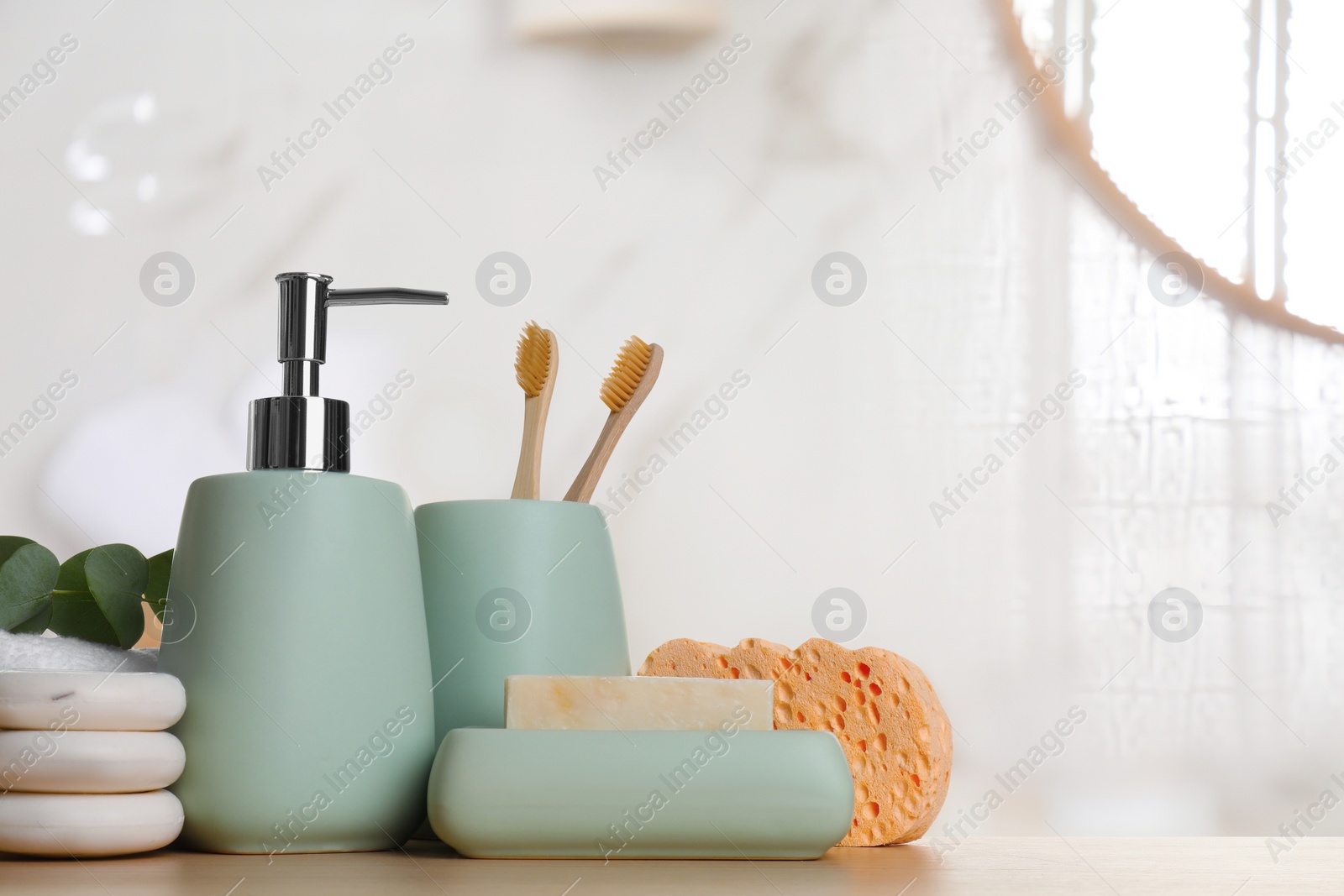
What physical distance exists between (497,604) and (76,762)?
0.19 meters

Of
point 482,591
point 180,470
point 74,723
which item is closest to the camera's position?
point 74,723

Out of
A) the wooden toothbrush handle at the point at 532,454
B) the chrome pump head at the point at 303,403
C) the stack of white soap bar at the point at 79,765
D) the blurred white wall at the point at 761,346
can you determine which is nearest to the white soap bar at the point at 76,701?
the stack of white soap bar at the point at 79,765

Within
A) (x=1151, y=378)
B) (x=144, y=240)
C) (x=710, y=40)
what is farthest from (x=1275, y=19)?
(x=144, y=240)

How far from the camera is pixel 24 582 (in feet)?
1.75

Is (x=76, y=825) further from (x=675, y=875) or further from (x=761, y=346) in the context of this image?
(x=761, y=346)

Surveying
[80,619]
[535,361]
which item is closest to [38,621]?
[80,619]

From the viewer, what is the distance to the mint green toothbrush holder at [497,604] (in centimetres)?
53

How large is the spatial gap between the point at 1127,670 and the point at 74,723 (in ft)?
2.07

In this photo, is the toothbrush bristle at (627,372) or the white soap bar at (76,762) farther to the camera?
the toothbrush bristle at (627,372)

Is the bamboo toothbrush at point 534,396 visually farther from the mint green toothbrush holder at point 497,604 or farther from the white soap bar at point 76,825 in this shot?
the white soap bar at point 76,825

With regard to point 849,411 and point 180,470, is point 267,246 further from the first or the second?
point 849,411

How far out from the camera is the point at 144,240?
752 millimetres

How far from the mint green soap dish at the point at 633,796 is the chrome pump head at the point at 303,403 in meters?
0.14

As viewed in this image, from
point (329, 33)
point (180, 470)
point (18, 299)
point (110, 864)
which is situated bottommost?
point (110, 864)
